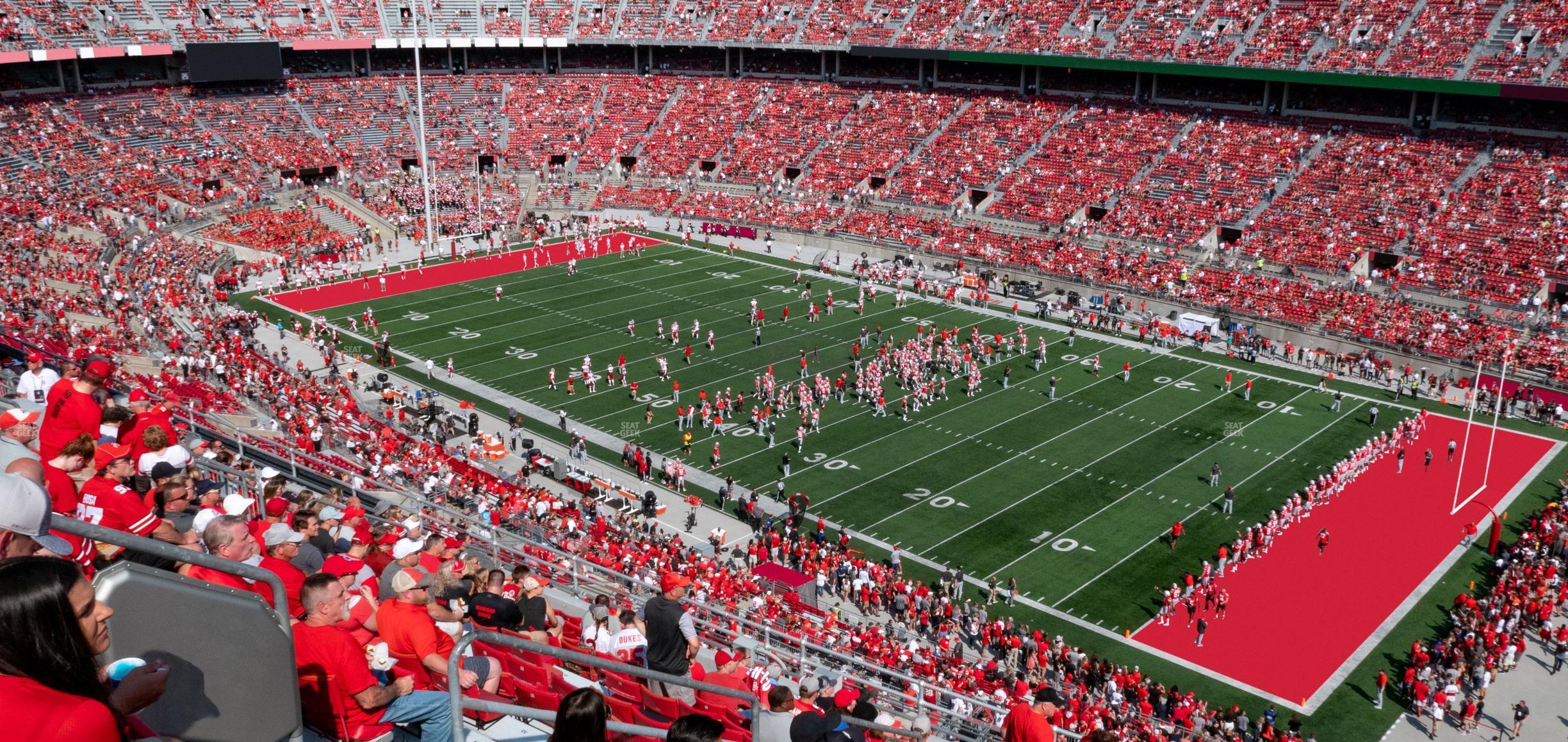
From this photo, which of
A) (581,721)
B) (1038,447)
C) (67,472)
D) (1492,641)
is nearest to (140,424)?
(67,472)

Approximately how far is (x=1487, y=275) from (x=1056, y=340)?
13.8 meters

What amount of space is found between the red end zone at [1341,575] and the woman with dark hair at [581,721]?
18.4 m

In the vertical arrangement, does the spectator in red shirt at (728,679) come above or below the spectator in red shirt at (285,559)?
below

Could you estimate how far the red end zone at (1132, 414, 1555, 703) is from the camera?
2109 centimetres

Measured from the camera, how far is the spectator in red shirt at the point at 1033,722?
7.79 m

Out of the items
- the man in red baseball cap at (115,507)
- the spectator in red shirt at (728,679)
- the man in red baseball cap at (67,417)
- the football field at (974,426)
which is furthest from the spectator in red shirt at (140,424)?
the football field at (974,426)

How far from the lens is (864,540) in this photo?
2525 centimetres

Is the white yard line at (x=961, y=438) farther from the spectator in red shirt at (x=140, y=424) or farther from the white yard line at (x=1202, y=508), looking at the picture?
the spectator in red shirt at (x=140, y=424)

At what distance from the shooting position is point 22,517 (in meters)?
4.60

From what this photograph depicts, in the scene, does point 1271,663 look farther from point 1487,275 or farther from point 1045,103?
point 1045,103

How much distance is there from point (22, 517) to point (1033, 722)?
5870mm

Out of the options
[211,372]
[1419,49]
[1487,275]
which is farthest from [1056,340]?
[211,372]

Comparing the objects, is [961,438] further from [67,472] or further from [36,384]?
[67,472]

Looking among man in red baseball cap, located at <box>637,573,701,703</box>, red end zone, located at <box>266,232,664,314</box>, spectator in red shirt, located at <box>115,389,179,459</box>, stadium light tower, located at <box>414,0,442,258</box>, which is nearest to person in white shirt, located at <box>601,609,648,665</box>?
man in red baseball cap, located at <box>637,573,701,703</box>
